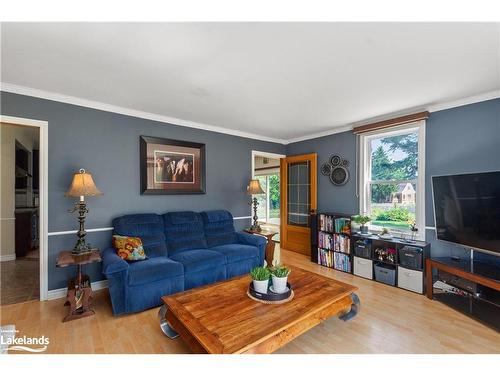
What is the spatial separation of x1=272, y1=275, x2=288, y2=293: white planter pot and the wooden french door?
2.79 m

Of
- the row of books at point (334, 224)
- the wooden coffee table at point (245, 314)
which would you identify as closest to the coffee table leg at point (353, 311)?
the wooden coffee table at point (245, 314)

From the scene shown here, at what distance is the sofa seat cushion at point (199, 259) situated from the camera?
2727 mm

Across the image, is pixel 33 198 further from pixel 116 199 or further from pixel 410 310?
pixel 410 310

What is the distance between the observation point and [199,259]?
2809mm

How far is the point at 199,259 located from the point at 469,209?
3059mm

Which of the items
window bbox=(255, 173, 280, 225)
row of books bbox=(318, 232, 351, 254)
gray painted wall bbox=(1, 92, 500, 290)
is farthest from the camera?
window bbox=(255, 173, 280, 225)

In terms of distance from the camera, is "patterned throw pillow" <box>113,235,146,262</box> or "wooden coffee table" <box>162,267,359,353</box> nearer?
"wooden coffee table" <box>162,267,359,353</box>

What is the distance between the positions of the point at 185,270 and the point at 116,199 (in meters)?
1.38

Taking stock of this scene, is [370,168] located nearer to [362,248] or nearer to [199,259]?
[362,248]

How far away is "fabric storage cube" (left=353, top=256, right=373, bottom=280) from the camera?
338 cm

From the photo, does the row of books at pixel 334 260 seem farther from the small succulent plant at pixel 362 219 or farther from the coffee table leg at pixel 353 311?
the coffee table leg at pixel 353 311

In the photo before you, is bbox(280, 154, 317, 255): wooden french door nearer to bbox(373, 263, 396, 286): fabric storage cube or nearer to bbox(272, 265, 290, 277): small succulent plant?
bbox(373, 263, 396, 286): fabric storage cube

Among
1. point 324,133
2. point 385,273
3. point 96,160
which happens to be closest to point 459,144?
point 385,273

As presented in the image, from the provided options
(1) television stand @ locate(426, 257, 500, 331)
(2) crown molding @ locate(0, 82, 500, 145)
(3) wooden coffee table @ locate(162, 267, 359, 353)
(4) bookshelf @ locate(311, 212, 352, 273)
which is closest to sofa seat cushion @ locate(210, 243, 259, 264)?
(3) wooden coffee table @ locate(162, 267, 359, 353)
